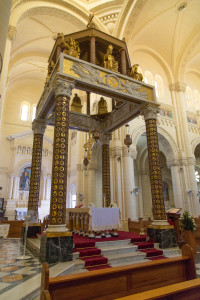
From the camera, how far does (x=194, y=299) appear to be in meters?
1.93

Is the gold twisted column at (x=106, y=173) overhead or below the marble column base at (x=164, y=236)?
overhead

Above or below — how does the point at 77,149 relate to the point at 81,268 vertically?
above

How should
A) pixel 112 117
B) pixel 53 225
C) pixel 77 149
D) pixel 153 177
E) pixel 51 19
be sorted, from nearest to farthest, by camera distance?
pixel 53 225
pixel 153 177
pixel 112 117
pixel 51 19
pixel 77 149

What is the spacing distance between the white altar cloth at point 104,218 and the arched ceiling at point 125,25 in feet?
32.3

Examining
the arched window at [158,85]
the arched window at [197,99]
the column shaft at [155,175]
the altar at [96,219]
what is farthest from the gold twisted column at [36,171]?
the arched window at [197,99]

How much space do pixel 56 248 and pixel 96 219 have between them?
180cm

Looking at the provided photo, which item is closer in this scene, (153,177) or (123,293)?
(123,293)

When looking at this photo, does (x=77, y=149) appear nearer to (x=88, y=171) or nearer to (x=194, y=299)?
(x=88, y=171)

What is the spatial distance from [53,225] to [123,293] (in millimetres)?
2417

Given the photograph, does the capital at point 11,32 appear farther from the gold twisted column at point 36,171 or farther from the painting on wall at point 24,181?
the painting on wall at point 24,181

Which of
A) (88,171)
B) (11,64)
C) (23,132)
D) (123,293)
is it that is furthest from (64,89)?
(23,132)

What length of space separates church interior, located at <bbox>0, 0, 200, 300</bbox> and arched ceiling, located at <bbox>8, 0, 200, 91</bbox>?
74 millimetres

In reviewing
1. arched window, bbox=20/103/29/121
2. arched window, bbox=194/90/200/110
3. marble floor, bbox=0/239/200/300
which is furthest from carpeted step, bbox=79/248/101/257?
arched window, bbox=20/103/29/121

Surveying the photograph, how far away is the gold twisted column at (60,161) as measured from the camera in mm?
4582
